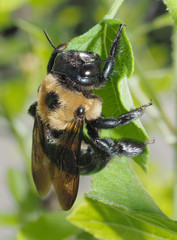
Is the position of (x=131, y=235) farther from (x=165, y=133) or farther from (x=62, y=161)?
(x=165, y=133)

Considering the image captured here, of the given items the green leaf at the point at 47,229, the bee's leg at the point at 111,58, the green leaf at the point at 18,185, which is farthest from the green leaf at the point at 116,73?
the green leaf at the point at 18,185

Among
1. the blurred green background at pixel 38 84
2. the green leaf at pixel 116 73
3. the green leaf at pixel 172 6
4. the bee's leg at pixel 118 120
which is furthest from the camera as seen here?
the blurred green background at pixel 38 84

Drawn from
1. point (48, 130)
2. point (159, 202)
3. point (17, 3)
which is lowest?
point (159, 202)

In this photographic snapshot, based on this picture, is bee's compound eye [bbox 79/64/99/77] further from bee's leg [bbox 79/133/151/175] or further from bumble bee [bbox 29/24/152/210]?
bee's leg [bbox 79/133/151/175]

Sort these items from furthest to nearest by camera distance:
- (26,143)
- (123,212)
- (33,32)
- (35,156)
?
(26,143) → (33,32) → (35,156) → (123,212)

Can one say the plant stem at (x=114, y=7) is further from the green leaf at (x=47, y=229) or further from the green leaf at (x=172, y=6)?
the green leaf at (x=47, y=229)

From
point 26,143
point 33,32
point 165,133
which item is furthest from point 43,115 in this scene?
point 26,143

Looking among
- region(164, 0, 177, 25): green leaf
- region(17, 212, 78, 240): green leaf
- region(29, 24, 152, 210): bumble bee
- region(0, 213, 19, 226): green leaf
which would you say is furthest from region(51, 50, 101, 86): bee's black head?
region(0, 213, 19, 226): green leaf
